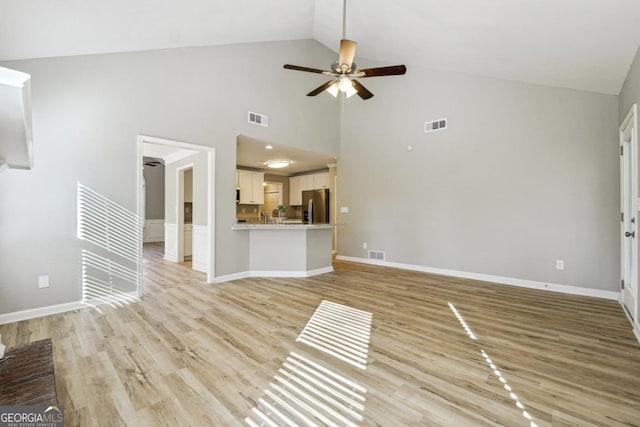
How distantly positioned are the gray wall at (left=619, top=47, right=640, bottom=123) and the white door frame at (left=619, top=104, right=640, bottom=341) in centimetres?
13

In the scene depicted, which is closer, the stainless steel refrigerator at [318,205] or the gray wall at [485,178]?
the gray wall at [485,178]

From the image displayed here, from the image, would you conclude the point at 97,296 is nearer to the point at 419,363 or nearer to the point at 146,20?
the point at 146,20

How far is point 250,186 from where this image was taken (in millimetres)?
7949

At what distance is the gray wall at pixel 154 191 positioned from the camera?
35.0 ft

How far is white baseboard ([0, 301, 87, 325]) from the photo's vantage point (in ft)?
9.27

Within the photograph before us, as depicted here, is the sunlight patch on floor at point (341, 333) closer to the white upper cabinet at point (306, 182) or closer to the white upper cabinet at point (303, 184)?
the white upper cabinet at point (303, 184)

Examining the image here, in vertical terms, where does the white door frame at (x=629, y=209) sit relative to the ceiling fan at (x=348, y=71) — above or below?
below

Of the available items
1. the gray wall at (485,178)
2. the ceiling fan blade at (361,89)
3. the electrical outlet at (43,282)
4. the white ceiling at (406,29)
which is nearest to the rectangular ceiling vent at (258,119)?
the white ceiling at (406,29)

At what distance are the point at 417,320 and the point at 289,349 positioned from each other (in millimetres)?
1406

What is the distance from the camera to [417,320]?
292cm

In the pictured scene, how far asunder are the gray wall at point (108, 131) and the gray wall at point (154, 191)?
7856mm

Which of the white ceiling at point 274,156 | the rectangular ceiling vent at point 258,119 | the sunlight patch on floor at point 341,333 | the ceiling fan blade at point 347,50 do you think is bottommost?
the sunlight patch on floor at point 341,333

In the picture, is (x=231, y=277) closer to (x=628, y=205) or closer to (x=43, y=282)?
(x=43, y=282)

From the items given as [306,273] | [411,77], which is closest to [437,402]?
[306,273]
